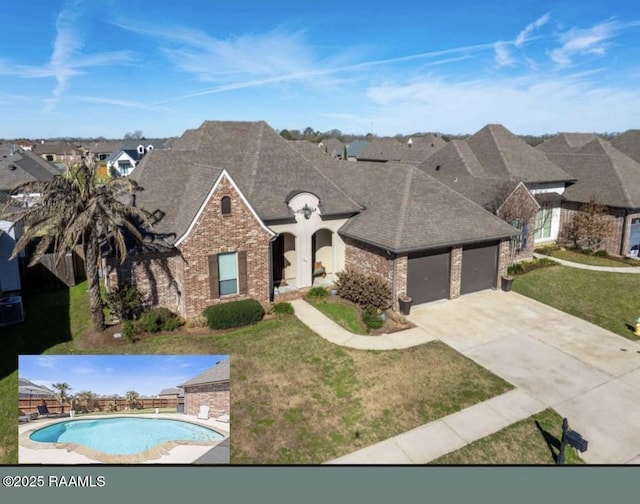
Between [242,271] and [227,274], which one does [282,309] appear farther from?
[227,274]

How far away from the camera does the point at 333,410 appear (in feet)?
39.9

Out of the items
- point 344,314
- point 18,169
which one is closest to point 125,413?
point 344,314

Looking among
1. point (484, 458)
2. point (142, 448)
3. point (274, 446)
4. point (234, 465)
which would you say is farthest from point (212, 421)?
point (484, 458)

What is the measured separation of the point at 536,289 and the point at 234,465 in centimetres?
1793

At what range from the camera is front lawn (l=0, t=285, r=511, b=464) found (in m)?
11.0

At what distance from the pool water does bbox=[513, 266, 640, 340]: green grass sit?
54.9 feet

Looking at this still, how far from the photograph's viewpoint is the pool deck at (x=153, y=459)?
24.4ft

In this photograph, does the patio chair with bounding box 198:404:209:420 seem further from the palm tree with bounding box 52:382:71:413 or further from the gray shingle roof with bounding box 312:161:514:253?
the gray shingle roof with bounding box 312:161:514:253

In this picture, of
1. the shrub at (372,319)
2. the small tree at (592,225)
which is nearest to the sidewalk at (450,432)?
the shrub at (372,319)

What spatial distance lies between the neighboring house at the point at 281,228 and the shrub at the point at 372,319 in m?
1.91

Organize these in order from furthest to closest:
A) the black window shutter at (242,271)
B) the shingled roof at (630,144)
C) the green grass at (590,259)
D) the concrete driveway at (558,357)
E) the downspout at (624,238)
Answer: the shingled roof at (630,144), the downspout at (624,238), the green grass at (590,259), the black window shutter at (242,271), the concrete driveway at (558,357)

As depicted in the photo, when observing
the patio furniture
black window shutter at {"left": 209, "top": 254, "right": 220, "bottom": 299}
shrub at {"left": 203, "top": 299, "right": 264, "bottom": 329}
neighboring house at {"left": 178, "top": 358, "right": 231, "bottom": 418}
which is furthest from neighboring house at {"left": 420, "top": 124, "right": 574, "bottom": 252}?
the patio furniture

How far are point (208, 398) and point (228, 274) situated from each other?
1113 cm

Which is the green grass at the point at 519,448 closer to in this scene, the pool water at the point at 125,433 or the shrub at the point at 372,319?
the pool water at the point at 125,433
